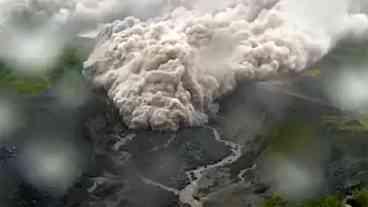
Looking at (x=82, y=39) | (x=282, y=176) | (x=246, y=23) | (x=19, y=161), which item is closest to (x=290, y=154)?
(x=282, y=176)

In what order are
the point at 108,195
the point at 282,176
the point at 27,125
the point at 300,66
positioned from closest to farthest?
the point at 108,195, the point at 282,176, the point at 27,125, the point at 300,66

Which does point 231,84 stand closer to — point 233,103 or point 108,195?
point 233,103

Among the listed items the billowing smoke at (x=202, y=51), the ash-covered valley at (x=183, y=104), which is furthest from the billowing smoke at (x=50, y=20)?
the billowing smoke at (x=202, y=51)

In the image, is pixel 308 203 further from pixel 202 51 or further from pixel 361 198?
pixel 202 51

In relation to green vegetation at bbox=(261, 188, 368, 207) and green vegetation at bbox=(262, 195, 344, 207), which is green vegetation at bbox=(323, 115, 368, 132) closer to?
Result: green vegetation at bbox=(261, 188, 368, 207)

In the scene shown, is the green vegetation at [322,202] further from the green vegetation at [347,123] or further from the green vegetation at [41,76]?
the green vegetation at [41,76]

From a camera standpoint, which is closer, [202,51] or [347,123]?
[347,123]

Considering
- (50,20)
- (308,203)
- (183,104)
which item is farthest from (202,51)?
(308,203)
